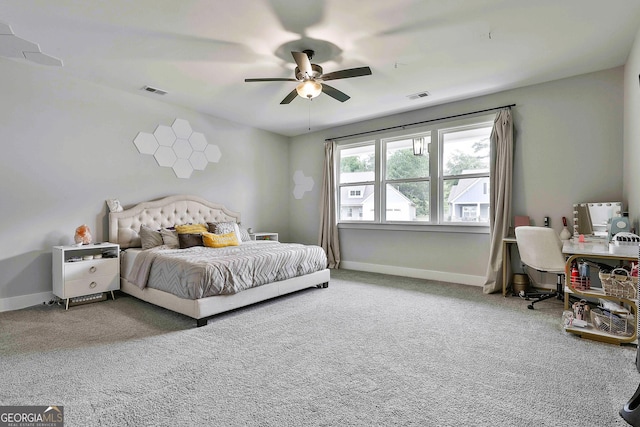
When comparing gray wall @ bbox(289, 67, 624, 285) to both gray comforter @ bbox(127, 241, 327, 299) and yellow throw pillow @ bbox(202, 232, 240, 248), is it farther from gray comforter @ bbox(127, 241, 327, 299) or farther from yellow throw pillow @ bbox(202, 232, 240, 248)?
yellow throw pillow @ bbox(202, 232, 240, 248)

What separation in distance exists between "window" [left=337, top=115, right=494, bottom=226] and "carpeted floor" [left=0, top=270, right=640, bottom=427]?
1.81 m

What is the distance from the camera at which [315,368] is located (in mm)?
2057

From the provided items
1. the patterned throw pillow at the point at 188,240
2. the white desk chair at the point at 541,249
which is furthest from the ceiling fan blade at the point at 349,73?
the patterned throw pillow at the point at 188,240

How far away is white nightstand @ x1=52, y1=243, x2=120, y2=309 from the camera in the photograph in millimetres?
3336

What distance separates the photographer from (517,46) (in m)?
3.03

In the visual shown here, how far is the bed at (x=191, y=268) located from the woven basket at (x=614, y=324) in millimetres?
2826

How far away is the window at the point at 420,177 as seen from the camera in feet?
14.8

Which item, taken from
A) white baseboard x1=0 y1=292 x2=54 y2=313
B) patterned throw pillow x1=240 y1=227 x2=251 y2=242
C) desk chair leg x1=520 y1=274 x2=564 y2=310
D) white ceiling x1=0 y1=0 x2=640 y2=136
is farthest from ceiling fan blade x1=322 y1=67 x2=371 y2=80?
white baseboard x1=0 y1=292 x2=54 y2=313

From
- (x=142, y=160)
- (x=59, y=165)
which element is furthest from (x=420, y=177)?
(x=59, y=165)

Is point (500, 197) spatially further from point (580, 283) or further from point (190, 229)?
point (190, 229)

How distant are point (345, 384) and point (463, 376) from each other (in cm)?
77

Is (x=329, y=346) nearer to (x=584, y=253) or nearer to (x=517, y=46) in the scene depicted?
(x=584, y=253)

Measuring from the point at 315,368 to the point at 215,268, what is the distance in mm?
1409

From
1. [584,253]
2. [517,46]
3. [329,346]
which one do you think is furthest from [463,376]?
[517,46]
